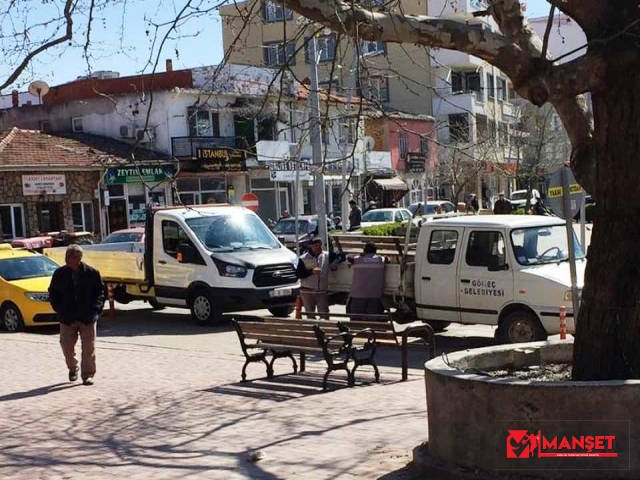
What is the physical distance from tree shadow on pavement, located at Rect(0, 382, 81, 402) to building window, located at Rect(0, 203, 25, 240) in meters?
28.0

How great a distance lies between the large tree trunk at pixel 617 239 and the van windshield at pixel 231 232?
39.9 feet

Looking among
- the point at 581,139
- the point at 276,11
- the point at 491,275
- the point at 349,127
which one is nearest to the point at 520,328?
the point at 491,275

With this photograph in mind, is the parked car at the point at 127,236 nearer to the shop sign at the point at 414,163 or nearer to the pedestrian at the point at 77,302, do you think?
the pedestrian at the point at 77,302

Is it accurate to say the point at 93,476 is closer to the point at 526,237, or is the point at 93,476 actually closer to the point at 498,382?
the point at 498,382

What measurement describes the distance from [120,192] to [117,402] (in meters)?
32.8

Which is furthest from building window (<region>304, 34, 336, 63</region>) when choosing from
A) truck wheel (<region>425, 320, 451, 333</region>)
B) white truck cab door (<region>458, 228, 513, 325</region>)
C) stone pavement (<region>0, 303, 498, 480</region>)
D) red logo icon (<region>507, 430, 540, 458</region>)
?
truck wheel (<region>425, 320, 451, 333</region>)

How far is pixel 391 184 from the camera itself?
5262 cm

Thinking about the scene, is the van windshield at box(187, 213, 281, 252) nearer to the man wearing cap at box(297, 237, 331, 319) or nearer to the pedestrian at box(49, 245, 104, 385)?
the man wearing cap at box(297, 237, 331, 319)

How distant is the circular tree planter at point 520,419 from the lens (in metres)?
6.12

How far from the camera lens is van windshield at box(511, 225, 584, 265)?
535 inches

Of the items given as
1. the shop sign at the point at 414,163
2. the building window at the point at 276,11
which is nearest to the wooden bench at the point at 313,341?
the building window at the point at 276,11

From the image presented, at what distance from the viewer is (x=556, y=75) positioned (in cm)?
671

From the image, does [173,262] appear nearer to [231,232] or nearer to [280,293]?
[231,232]

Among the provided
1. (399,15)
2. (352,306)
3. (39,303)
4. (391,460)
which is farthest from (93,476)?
(39,303)
